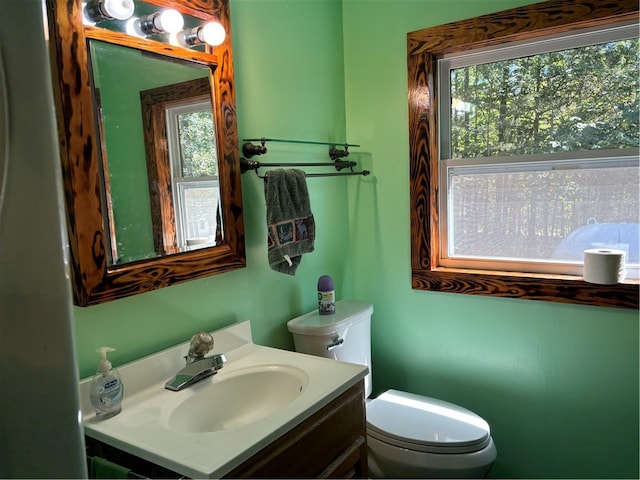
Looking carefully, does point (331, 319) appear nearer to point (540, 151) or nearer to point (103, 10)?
point (540, 151)

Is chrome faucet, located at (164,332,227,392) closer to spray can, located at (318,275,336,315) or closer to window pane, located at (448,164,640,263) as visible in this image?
spray can, located at (318,275,336,315)

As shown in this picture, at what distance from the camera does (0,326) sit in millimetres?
364

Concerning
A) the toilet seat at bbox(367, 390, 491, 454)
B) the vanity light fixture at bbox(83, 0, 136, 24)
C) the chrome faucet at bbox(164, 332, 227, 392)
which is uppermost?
the vanity light fixture at bbox(83, 0, 136, 24)

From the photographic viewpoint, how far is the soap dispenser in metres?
1.10

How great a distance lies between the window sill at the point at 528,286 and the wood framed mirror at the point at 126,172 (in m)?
0.87

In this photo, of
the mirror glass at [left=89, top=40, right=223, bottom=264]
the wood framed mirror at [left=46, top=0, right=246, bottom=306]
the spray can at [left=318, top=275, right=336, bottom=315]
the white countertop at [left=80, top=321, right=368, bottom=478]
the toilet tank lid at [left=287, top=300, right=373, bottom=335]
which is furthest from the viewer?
the spray can at [left=318, top=275, right=336, bottom=315]

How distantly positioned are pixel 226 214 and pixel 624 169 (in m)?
1.42

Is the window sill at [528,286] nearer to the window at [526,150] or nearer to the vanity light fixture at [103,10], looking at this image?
the window at [526,150]

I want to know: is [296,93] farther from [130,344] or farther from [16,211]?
[16,211]

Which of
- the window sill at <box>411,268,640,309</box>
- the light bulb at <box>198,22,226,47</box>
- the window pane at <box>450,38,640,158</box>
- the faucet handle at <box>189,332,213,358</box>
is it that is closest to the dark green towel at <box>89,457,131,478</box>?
the faucet handle at <box>189,332,213,358</box>

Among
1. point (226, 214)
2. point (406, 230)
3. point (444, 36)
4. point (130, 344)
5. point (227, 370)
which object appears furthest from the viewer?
point (406, 230)

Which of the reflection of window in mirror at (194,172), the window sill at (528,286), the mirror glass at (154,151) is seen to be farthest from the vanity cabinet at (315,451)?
the window sill at (528,286)

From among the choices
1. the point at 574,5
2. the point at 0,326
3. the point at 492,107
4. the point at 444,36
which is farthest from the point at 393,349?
the point at 0,326

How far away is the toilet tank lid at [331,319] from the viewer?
1.73 metres
